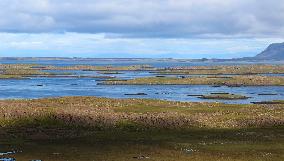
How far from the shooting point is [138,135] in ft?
192

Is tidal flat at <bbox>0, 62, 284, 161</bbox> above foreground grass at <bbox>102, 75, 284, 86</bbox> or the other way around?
above

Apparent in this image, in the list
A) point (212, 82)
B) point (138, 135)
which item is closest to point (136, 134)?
point (138, 135)

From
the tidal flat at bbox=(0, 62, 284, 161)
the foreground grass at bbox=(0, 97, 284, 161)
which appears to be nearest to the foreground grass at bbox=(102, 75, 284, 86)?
the tidal flat at bbox=(0, 62, 284, 161)

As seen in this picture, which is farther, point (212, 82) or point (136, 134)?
point (212, 82)

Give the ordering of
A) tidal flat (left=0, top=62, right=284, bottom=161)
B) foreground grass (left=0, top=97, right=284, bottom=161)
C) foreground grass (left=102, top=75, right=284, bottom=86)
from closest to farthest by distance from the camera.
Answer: tidal flat (left=0, top=62, right=284, bottom=161), foreground grass (left=0, top=97, right=284, bottom=161), foreground grass (left=102, top=75, right=284, bottom=86)

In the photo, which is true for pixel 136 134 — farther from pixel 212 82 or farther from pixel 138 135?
pixel 212 82

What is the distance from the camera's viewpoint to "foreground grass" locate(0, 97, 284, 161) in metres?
46.6

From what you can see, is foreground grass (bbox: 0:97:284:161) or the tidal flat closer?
the tidal flat

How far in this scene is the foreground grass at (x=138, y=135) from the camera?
46562mm

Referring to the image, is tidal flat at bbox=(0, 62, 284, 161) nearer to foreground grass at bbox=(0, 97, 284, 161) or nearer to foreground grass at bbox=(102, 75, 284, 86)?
foreground grass at bbox=(0, 97, 284, 161)

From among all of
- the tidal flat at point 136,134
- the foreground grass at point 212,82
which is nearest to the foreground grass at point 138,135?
the tidal flat at point 136,134

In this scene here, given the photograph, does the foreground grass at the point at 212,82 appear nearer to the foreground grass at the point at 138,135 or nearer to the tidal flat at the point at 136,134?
the tidal flat at the point at 136,134

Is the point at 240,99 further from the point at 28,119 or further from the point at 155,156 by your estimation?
the point at 155,156

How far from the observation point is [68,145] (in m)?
51.2
